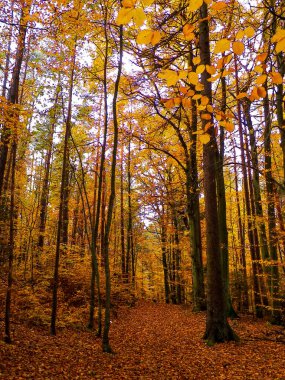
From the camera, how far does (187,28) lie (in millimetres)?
2133

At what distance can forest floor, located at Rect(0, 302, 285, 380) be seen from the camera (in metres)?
5.30

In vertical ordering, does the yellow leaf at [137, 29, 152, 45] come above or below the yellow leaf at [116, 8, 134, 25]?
below

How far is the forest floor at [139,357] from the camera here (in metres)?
5.30

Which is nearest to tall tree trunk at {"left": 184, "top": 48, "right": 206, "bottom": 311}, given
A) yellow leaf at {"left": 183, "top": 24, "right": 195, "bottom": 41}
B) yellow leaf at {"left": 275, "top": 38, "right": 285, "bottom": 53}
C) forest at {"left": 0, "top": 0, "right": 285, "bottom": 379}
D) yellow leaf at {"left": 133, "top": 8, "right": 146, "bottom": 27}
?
forest at {"left": 0, "top": 0, "right": 285, "bottom": 379}

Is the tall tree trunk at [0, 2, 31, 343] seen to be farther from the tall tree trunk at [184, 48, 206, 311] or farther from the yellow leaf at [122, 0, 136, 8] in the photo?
the tall tree trunk at [184, 48, 206, 311]

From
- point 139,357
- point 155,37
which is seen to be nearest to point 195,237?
point 139,357

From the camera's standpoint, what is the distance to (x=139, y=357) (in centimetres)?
658

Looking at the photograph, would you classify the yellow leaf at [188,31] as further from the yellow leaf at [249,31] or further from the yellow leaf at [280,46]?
the yellow leaf at [280,46]

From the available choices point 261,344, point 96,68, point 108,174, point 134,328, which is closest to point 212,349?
point 261,344

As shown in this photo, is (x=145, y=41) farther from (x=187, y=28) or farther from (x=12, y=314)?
(x=12, y=314)

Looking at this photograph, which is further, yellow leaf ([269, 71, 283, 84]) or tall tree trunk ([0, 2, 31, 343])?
tall tree trunk ([0, 2, 31, 343])

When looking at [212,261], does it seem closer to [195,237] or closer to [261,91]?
[195,237]

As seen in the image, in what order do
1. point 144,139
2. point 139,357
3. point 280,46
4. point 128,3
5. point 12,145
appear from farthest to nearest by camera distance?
point 144,139
point 12,145
point 139,357
point 280,46
point 128,3

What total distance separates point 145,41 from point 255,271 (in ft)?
51.3
